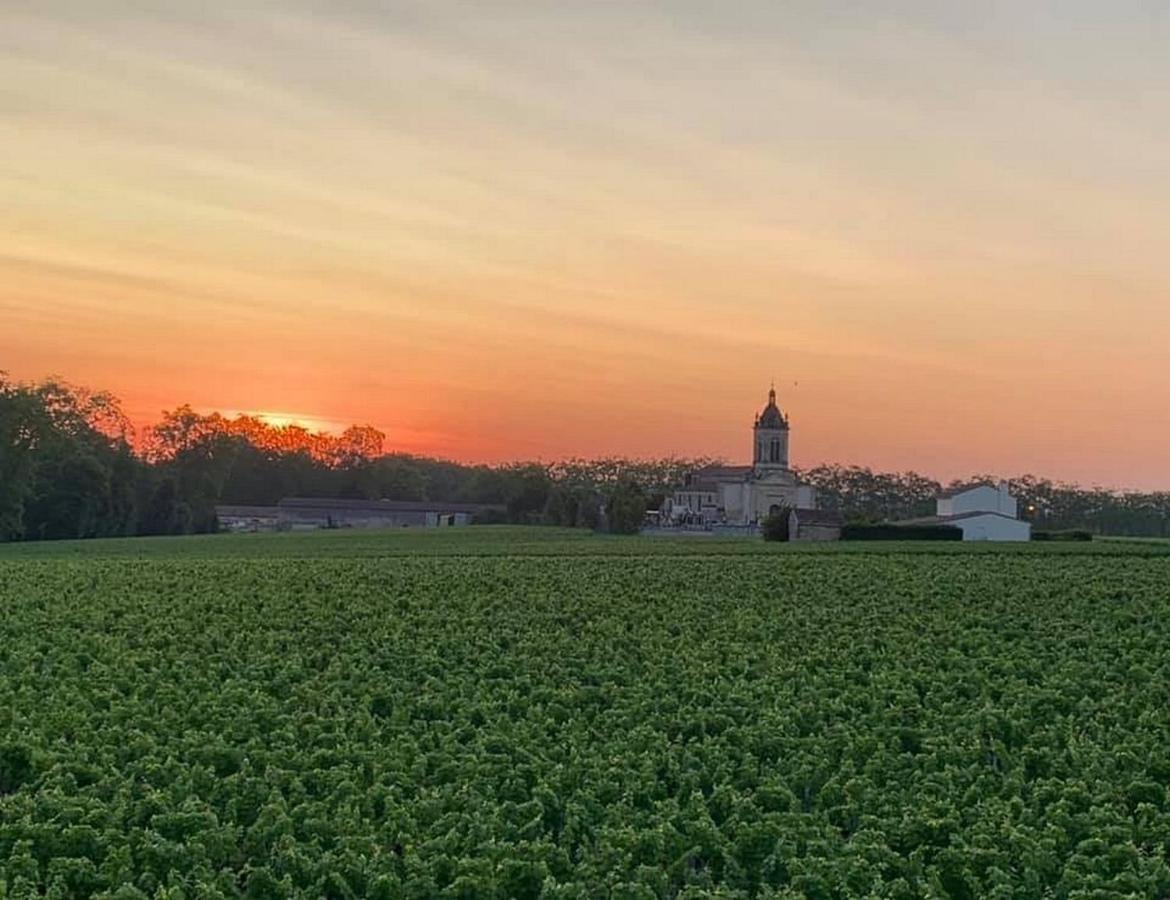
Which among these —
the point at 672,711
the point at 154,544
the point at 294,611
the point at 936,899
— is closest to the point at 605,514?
the point at 154,544

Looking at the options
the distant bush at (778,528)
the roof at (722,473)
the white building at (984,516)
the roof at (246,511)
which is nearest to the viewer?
the distant bush at (778,528)

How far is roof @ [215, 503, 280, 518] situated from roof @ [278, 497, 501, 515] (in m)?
1.30

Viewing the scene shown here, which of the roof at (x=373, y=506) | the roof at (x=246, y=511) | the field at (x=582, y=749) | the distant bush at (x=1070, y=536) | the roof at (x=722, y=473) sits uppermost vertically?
the roof at (x=722, y=473)

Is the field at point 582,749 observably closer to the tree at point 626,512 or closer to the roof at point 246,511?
the tree at point 626,512

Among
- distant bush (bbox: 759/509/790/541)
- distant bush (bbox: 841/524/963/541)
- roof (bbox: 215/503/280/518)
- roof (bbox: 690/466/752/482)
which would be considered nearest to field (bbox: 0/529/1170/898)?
distant bush (bbox: 841/524/963/541)

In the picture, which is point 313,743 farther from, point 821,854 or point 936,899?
point 936,899

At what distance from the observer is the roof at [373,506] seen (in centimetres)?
13000

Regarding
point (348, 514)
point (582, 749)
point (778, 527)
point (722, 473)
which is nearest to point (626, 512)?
point (778, 527)

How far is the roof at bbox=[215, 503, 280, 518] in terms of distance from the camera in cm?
12912

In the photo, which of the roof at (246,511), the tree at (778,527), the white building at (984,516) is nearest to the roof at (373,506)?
the roof at (246,511)

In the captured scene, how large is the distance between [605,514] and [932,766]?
299 ft

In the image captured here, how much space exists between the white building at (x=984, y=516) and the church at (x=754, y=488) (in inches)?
1145

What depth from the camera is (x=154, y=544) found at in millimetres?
71500

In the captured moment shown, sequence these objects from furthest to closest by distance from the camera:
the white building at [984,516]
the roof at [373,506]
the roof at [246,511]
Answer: the roof at [373,506] → the roof at [246,511] → the white building at [984,516]
